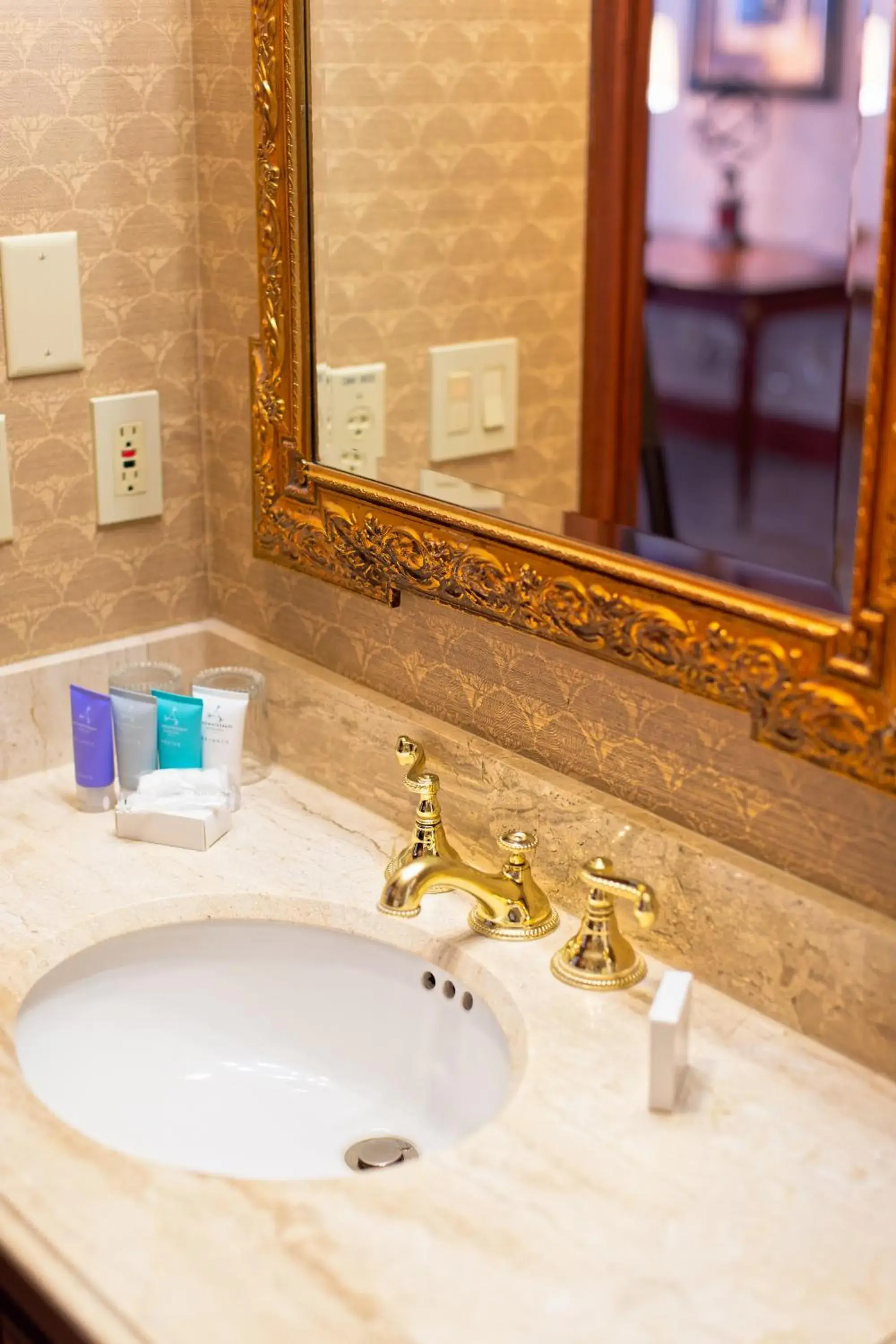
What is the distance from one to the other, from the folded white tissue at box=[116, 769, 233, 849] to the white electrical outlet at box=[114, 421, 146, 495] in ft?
1.00

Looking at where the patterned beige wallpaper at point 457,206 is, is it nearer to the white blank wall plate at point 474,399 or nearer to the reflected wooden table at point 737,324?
the white blank wall plate at point 474,399

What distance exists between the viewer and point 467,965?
1.27 meters

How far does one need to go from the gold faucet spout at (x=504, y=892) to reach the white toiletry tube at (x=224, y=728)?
270 mm

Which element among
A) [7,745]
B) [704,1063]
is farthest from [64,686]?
[704,1063]

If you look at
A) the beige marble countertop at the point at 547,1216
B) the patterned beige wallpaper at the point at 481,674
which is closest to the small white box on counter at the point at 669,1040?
the beige marble countertop at the point at 547,1216

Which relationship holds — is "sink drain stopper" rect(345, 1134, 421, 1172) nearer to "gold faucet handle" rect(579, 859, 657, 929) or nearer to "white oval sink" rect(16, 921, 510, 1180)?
"white oval sink" rect(16, 921, 510, 1180)

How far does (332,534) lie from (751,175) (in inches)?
21.6

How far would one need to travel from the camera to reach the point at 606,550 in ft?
3.98

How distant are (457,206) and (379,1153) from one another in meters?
0.75

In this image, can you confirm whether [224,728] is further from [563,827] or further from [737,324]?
[737,324]

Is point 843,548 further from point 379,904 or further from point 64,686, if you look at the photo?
point 64,686

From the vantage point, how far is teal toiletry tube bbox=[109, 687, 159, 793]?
59.4 inches

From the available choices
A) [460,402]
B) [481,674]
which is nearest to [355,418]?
[460,402]

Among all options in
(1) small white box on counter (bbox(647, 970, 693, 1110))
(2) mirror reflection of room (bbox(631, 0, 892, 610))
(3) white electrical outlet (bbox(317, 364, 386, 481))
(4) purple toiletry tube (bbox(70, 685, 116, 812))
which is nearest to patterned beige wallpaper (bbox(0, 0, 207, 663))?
(4) purple toiletry tube (bbox(70, 685, 116, 812))
